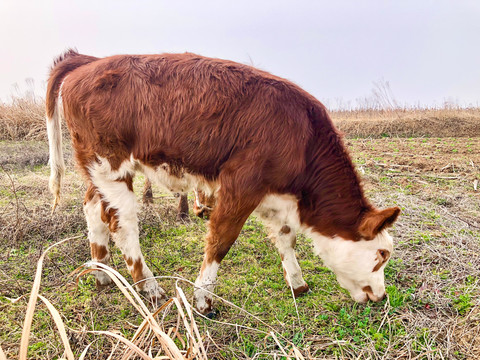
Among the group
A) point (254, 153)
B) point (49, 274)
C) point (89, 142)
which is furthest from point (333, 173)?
point (49, 274)

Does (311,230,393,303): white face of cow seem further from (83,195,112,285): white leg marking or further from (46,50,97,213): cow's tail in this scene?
(46,50,97,213): cow's tail

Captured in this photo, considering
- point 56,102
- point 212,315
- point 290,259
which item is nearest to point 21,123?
point 56,102

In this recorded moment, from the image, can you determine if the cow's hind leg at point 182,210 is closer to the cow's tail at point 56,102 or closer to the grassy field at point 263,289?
the grassy field at point 263,289

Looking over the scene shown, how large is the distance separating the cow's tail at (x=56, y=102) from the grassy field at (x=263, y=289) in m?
0.57

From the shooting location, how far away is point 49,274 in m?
3.61

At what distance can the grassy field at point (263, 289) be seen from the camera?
2.63 metres

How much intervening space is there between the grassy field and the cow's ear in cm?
72

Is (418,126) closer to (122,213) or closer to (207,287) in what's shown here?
(207,287)

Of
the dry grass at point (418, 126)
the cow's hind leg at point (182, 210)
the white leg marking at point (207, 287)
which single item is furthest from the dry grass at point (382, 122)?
the white leg marking at point (207, 287)

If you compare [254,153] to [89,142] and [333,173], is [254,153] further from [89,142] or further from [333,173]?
[89,142]

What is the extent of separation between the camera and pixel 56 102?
3514mm

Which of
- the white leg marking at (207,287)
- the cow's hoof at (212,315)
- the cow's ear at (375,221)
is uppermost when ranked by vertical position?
the cow's ear at (375,221)

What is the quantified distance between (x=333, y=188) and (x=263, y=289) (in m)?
1.35

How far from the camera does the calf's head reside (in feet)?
9.86
